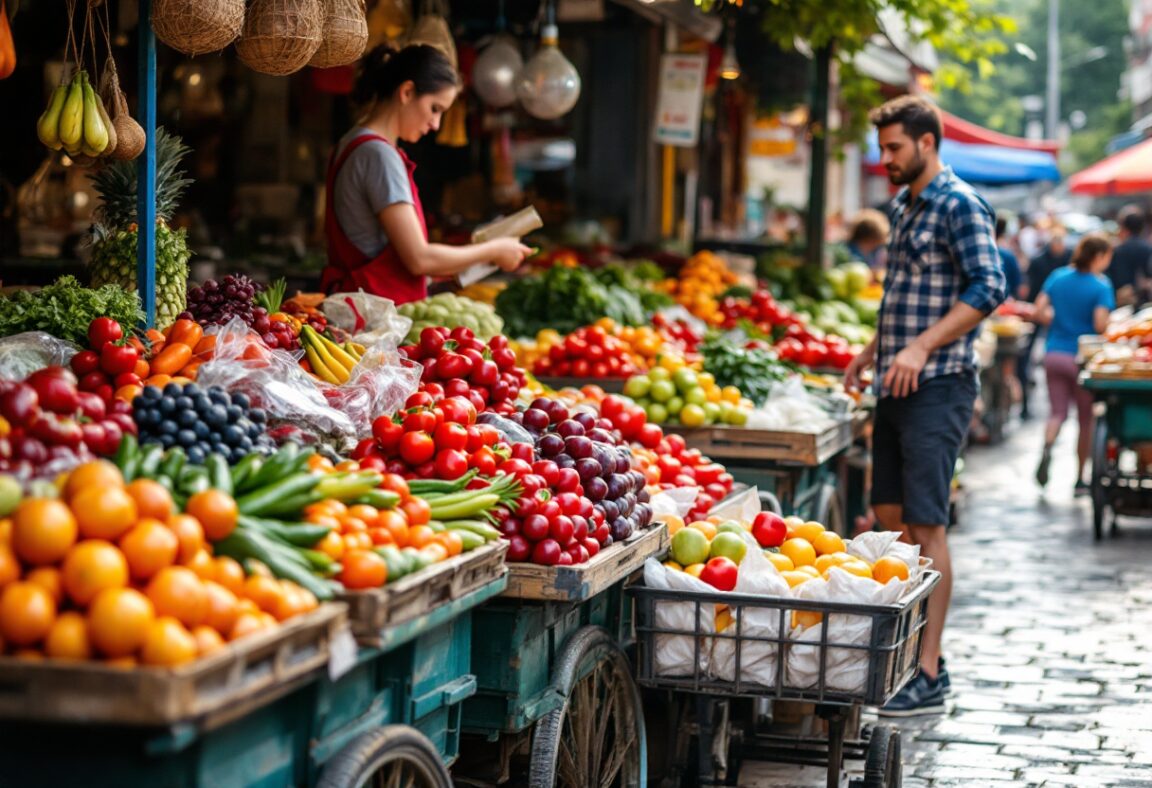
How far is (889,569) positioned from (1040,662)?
10.1ft

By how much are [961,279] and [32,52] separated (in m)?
9.26

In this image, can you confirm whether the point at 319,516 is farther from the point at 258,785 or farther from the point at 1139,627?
the point at 1139,627

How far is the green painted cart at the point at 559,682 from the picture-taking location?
4.01 m

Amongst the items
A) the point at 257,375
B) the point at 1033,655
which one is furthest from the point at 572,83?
the point at 257,375

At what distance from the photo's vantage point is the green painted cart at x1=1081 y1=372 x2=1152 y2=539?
10242 mm

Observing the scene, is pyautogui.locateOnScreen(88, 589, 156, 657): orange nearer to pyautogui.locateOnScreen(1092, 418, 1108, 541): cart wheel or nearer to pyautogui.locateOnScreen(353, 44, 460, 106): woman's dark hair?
pyautogui.locateOnScreen(353, 44, 460, 106): woman's dark hair

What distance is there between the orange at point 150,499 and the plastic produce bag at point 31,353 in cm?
145

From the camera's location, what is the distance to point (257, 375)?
4320mm

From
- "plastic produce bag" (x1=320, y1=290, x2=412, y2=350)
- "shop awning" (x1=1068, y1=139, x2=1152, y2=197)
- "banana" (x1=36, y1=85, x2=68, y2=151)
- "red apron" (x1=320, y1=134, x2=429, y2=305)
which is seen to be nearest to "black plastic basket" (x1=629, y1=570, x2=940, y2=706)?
"plastic produce bag" (x1=320, y1=290, x2=412, y2=350)

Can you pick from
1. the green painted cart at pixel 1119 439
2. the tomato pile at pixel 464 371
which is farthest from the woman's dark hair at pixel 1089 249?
the tomato pile at pixel 464 371

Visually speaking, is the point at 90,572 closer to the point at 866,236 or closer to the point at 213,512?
the point at 213,512

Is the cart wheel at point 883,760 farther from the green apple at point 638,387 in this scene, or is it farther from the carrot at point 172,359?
the green apple at point 638,387

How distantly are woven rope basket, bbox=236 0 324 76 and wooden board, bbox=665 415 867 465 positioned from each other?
282 cm

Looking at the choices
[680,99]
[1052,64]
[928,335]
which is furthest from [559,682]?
[1052,64]
